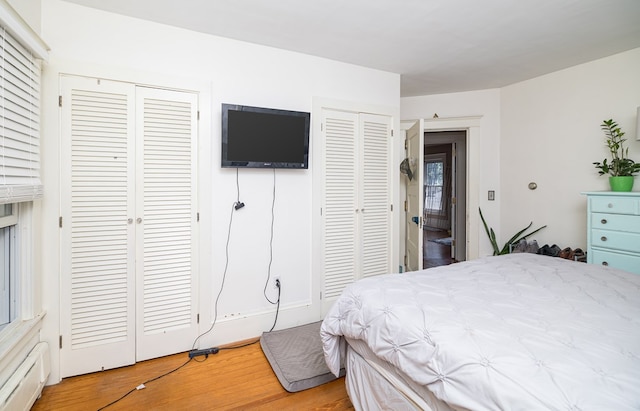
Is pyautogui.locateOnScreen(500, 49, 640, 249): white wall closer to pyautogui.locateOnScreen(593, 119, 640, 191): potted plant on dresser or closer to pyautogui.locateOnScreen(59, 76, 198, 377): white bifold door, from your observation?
pyautogui.locateOnScreen(593, 119, 640, 191): potted plant on dresser

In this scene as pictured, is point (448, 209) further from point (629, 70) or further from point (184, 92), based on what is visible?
point (184, 92)

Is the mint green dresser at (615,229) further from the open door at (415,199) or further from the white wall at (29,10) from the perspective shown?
the white wall at (29,10)

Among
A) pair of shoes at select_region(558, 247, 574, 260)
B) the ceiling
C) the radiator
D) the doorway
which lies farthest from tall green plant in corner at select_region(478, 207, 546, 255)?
the radiator

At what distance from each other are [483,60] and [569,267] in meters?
2.11

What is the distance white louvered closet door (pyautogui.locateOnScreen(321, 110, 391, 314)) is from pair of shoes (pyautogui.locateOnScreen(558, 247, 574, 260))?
1.78m

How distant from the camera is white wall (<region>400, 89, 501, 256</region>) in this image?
3816 mm

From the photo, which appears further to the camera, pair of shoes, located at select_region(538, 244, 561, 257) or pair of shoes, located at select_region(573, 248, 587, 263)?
pair of shoes, located at select_region(538, 244, 561, 257)

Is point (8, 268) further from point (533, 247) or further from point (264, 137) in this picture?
point (533, 247)

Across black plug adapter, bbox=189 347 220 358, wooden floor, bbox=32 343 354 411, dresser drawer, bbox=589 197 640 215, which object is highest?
dresser drawer, bbox=589 197 640 215

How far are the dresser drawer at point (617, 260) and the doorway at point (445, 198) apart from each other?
209cm

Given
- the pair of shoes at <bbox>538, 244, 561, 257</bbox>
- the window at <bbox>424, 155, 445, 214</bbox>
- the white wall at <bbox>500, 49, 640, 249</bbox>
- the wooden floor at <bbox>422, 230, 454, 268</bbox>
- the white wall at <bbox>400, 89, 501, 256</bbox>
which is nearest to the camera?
the white wall at <bbox>500, 49, 640, 249</bbox>

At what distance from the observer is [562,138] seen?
3205 millimetres

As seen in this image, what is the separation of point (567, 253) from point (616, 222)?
64 cm

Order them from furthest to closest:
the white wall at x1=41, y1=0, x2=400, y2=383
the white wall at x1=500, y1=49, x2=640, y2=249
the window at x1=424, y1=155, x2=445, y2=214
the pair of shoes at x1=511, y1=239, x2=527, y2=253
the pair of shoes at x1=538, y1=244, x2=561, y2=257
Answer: the window at x1=424, y1=155, x2=445, y2=214, the pair of shoes at x1=511, y1=239, x2=527, y2=253, the pair of shoes at x1=538, y1=244, x2=561, y2=257, the white wall at x1=500, y1=49, x2=640, y2=249, the white wall at x1=41, y1=0, x2=400, y2=383
